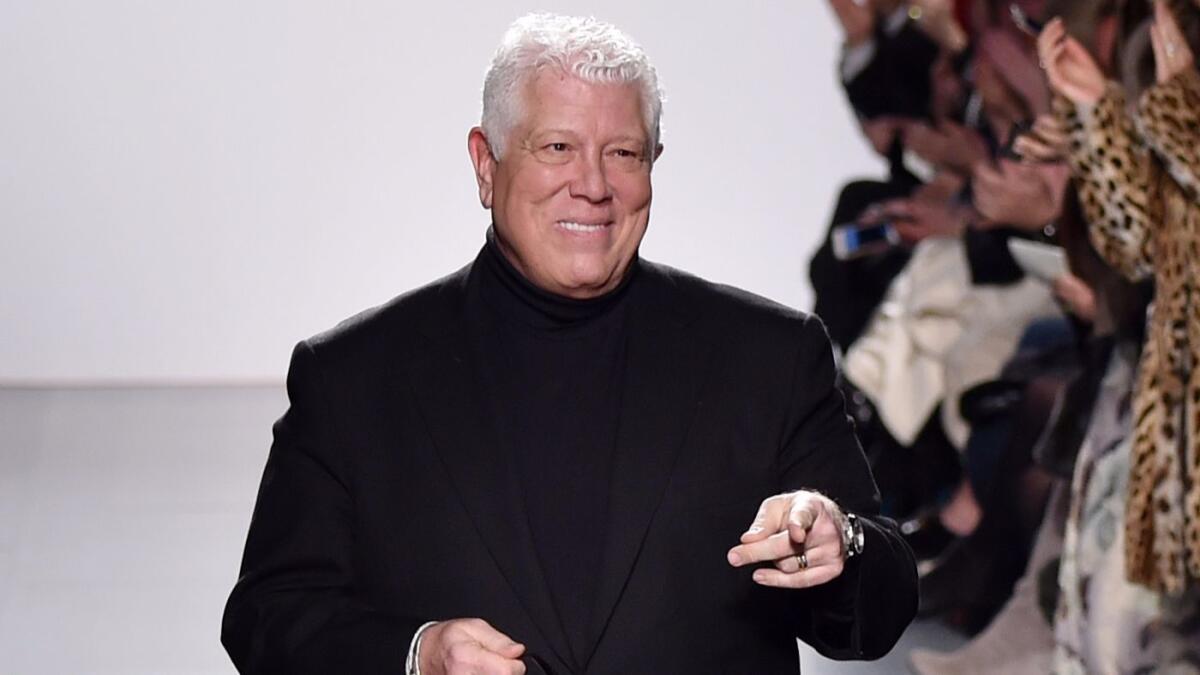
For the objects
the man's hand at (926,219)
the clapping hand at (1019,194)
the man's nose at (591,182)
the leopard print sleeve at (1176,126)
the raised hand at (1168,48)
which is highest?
the man's nose at (591,182)

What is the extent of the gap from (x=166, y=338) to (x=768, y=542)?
629 cm

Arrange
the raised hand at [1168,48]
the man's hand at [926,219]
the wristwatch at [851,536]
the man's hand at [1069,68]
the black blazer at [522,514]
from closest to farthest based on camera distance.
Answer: the wristwatch at [851,536] → the black blazer at [522,514] → the raised hand at [1168,48] → the man's hand at [1069,68] → the man's hand at [926,219]

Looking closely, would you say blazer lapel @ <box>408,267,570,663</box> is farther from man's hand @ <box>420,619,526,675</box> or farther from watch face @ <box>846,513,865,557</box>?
watch face @ <box>846,513,865,557</box>

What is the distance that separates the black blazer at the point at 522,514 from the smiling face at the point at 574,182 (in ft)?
0.37

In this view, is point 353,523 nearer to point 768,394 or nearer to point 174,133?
point 768,394

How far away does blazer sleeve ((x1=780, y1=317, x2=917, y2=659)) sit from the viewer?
6.88ft

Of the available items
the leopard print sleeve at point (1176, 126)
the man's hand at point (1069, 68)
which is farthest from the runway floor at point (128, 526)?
the leopard print sleeve at point (1176, 126)

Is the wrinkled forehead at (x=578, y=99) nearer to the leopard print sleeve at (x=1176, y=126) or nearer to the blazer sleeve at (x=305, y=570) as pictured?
the blazer sleeve at (x=305, y=570)

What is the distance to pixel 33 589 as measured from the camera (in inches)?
227

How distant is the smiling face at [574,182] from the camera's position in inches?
83.8

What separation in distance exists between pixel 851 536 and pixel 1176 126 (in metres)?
1.90

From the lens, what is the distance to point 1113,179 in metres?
Answer: 3.90

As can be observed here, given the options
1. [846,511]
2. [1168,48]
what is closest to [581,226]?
[846,511]

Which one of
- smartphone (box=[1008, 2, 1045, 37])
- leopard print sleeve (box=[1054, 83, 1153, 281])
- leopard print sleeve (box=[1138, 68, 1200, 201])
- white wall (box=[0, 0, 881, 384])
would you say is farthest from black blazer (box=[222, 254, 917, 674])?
white wall (box=[0, 0, 881, 384])
